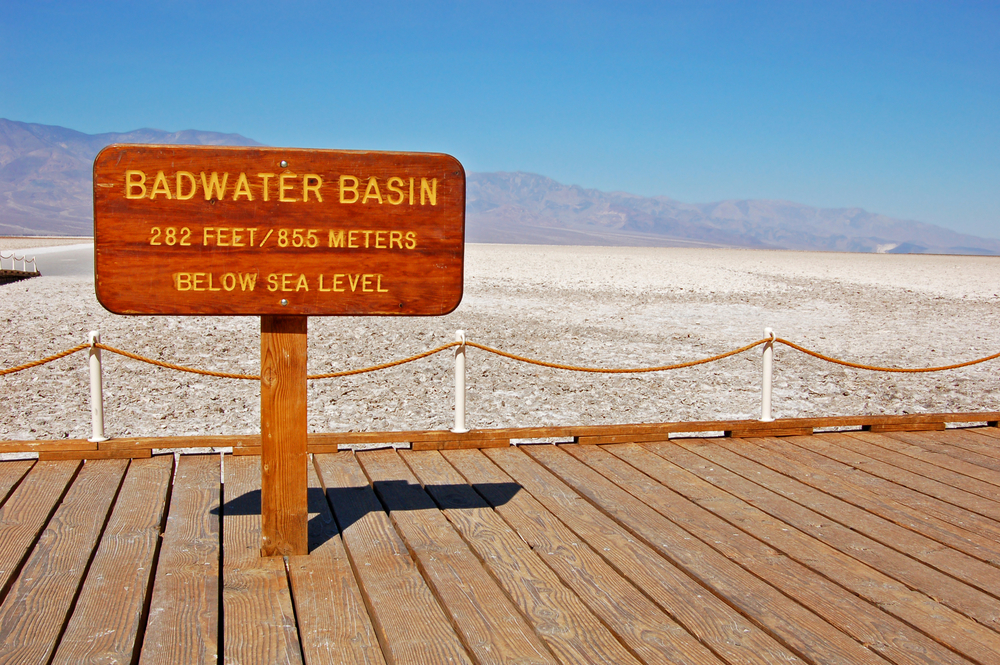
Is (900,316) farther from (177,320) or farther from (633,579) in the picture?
(633,579)

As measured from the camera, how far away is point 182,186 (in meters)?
3.30

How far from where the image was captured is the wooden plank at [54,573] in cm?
278

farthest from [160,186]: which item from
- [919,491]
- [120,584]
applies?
[919,491]

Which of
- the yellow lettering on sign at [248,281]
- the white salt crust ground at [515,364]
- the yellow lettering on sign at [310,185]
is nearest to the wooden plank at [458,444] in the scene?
the yellow lettering on sign at [248,281]

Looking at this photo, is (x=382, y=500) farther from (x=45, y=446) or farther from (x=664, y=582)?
(x=45, y=446)

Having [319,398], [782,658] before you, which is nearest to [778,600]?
[782,658]

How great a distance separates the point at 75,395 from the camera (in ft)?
36.4

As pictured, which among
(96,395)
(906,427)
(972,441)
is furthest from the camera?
(906,427)

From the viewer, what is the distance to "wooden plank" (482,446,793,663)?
2846 mm

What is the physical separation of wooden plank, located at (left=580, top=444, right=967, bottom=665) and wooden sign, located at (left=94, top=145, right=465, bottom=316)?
1.71 m

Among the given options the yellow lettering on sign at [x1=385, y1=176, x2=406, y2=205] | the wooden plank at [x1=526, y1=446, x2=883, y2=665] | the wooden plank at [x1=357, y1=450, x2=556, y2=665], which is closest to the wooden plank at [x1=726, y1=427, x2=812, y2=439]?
the wooden plank at [x1=526, y1=446, x2=883, y2=665]

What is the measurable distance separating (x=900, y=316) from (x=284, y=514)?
2408 centimetres

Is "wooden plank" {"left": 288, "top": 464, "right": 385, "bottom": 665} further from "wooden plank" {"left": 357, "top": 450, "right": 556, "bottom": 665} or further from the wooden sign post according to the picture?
"wooden plank" {"left": 357, "top": 450, "right": 556, "bottom": 665}

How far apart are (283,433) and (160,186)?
3.69 ft
